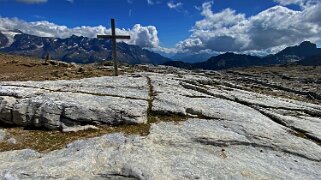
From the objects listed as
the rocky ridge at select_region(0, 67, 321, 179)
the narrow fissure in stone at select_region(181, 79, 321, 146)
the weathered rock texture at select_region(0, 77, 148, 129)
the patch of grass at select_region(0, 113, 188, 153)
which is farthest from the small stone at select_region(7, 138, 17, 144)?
the narrow fissure in stone at select_region(181, 79, 321, 146)

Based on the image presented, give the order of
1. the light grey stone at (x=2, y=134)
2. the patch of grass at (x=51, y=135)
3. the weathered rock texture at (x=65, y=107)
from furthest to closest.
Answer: the weathered rock texture at (x=65, y=107) → the light grey stone at (x=2, y=134) → the patch of grass at (x=51, y=135)

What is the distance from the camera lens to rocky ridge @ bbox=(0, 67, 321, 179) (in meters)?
18.6

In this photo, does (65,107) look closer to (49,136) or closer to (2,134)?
(49,136)

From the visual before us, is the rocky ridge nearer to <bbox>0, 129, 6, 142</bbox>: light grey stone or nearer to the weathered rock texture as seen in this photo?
the weathered rock texture

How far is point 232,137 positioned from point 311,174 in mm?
5125

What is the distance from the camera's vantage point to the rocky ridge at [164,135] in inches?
731

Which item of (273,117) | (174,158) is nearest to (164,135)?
(174,158)

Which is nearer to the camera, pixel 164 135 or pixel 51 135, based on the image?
pixel 164 135

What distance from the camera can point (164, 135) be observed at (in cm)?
2242

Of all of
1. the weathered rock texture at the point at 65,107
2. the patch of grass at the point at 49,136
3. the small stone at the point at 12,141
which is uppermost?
the weathered rock texture at the point at 65,107

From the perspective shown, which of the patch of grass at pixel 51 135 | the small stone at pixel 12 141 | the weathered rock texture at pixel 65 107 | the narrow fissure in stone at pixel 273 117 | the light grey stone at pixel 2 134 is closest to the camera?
the patch of grass at pixel 51 135

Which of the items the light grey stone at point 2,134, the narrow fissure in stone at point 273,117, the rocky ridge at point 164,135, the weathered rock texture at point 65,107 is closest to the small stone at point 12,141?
the light grey stone at point 2,134

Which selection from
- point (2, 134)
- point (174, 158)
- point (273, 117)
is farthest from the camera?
point (273, 117)

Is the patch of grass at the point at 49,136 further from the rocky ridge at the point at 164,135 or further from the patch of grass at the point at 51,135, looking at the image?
the rocky ridge at the point at 164,135
